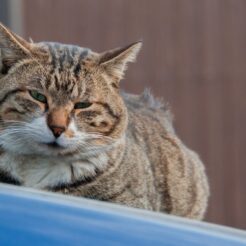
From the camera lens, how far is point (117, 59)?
475cm

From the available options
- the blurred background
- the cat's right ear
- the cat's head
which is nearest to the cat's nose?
the cat's head

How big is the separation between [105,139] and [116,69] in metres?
0.39

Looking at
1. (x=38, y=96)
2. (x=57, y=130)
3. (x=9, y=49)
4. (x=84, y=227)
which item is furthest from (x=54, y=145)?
(x=84, y=227)

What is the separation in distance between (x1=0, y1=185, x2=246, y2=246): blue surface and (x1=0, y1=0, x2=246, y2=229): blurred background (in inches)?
323

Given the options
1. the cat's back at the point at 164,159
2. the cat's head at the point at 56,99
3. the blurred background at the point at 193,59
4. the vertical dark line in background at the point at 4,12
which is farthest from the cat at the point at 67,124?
the vertical dark line in background at the point at 4,12

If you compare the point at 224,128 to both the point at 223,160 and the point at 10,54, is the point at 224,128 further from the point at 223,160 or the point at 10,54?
the point at 10,54

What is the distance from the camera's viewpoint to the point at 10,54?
14.9 ft

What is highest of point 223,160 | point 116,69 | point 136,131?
point 116,69

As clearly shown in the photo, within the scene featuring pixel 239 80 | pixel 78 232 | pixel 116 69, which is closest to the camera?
pixel 78 232

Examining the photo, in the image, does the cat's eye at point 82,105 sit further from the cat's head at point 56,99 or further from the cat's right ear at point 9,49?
the cat's right ear at point 9,49

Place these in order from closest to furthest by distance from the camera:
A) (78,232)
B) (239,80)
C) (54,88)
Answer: (78,232) → (54,88) → (239,80)

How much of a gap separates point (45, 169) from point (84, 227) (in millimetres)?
2351

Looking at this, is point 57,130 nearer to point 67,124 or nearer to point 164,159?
point 67,124

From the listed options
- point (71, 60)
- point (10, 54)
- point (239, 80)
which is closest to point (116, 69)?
point (71, 60)
